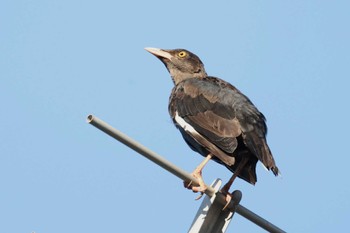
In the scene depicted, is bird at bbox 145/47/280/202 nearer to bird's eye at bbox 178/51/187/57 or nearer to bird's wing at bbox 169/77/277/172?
bird's wing at bbox 169/77/277/172

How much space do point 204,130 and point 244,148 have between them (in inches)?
18.9

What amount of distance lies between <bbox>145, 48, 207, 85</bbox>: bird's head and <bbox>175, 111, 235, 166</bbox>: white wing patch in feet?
6.30

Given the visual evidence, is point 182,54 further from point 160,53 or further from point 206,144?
point 206,144

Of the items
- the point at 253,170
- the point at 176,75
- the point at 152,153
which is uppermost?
the point at 176,75

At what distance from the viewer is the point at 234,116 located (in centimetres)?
851

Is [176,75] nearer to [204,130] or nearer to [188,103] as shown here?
[188,103]

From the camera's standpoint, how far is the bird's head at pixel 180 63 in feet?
35.7

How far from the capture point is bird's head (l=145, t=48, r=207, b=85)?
1088 cm

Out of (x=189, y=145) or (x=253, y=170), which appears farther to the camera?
(x=189, y=145)

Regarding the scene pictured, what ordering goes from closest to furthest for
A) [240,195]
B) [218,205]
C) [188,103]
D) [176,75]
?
[218,205]
[240,195]
[188,103]
[176,75]

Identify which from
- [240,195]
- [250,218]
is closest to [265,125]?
[240,195]

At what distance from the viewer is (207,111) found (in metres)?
8.72

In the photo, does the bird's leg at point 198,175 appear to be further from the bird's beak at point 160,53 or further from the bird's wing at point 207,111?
the bird's beak at point 160,53

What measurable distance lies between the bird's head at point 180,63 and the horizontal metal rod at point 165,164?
15.3 ft
